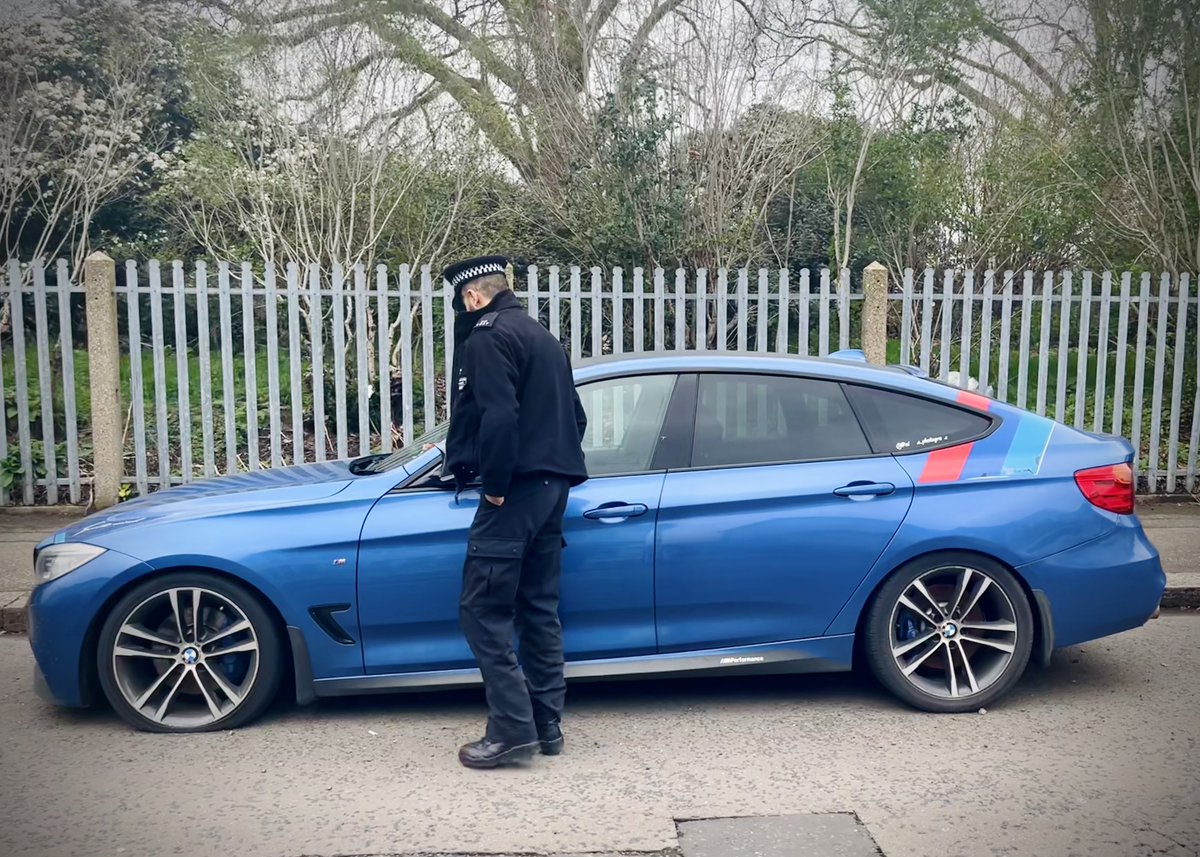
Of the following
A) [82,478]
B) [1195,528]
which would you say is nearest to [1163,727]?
[1195,528]

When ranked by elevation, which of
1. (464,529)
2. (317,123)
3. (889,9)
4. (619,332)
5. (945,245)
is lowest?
(464,529)

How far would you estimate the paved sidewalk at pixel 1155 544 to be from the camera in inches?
255

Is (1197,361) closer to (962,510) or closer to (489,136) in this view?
(962,510)

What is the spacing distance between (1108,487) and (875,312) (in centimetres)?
456

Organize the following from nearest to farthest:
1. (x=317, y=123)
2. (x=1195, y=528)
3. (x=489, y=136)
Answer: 1. (x=1195, y=528)
2. (x=317, y=123)
3. (x=489, y=136)

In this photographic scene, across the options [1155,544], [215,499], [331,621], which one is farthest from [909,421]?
[1155,544]

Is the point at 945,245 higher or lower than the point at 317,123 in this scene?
lower

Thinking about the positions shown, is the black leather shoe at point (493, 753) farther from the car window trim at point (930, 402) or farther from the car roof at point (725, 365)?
the car window trim at point (930, 402)

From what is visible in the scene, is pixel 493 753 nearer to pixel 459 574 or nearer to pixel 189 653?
pixel 459 574

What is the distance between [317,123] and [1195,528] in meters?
8.35

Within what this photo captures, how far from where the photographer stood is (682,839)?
355 centimetres

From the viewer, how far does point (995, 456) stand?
15.6ft

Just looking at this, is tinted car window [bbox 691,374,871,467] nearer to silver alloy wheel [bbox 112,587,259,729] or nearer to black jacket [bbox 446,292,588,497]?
black jacket [bbox 446,292,588,497]

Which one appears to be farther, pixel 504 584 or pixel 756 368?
pixel 756 368
